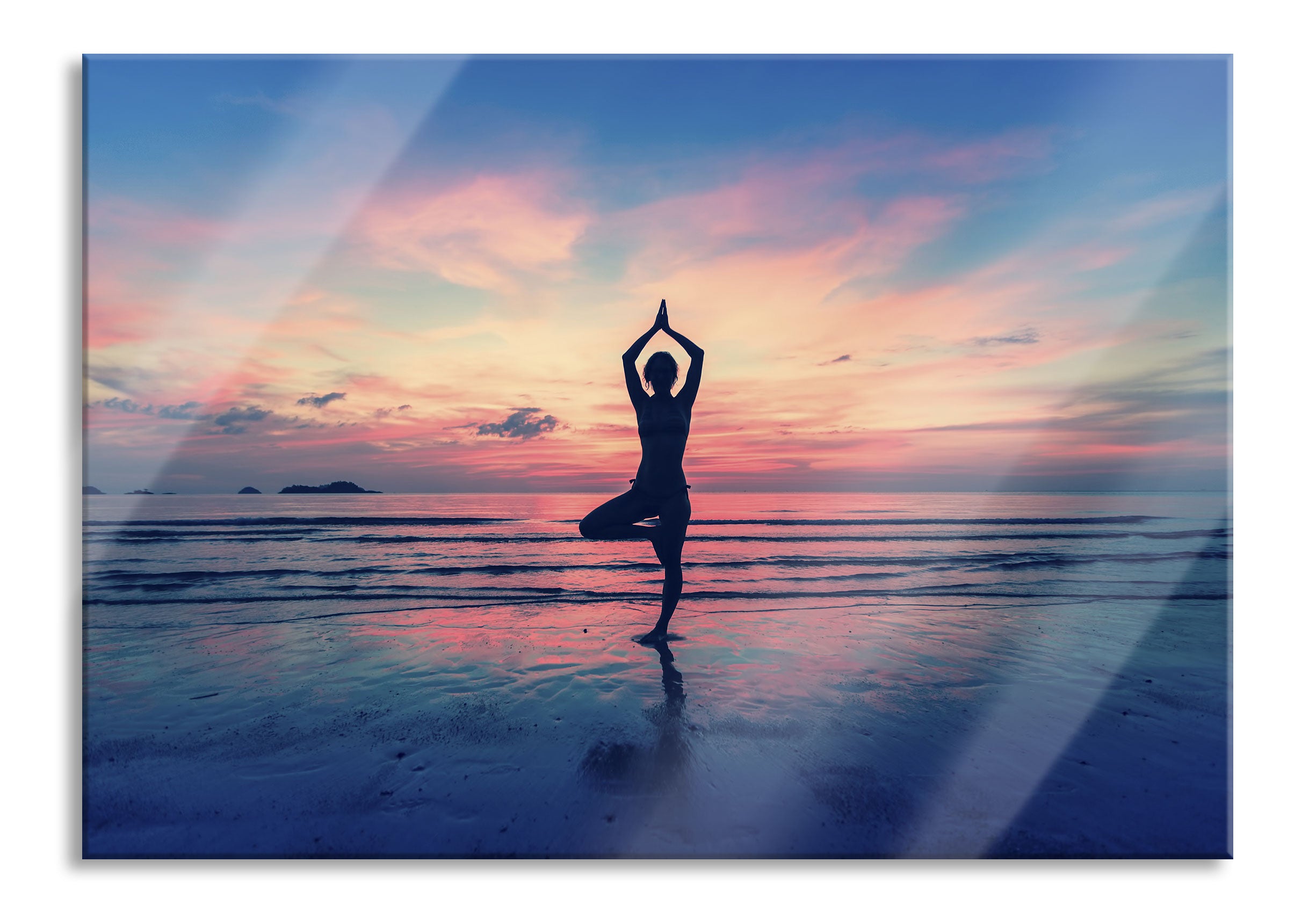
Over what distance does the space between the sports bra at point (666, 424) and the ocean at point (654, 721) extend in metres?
2.17

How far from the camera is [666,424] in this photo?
4.47 m

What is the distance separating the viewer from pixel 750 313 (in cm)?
640

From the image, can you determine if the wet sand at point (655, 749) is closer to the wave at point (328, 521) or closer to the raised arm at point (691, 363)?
the raised arm at point (691, 363)

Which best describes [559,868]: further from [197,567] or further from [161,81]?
[197,567]

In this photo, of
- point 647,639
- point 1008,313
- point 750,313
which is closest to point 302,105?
point 750,313

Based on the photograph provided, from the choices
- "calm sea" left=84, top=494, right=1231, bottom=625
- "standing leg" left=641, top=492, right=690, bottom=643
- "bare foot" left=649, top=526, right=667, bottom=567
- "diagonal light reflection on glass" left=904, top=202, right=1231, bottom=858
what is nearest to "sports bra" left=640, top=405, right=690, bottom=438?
"standing leg" left=641, top=492, right=690, bottom=643

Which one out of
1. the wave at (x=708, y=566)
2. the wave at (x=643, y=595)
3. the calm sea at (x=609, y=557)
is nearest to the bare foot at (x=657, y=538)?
the calm sea at (x=609, y=557)

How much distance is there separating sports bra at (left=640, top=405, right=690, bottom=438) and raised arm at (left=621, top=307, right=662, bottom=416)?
128mm

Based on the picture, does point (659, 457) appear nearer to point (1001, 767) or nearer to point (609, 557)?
point (1001, 767)

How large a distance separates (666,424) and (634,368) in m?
0.55

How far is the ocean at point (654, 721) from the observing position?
2727mm

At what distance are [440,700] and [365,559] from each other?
10.0 m

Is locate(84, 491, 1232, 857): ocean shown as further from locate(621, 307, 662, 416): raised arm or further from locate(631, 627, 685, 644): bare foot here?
locate(621, 307, 662, 416): raised arm

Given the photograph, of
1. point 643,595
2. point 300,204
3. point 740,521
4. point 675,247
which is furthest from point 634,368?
point 740,521
